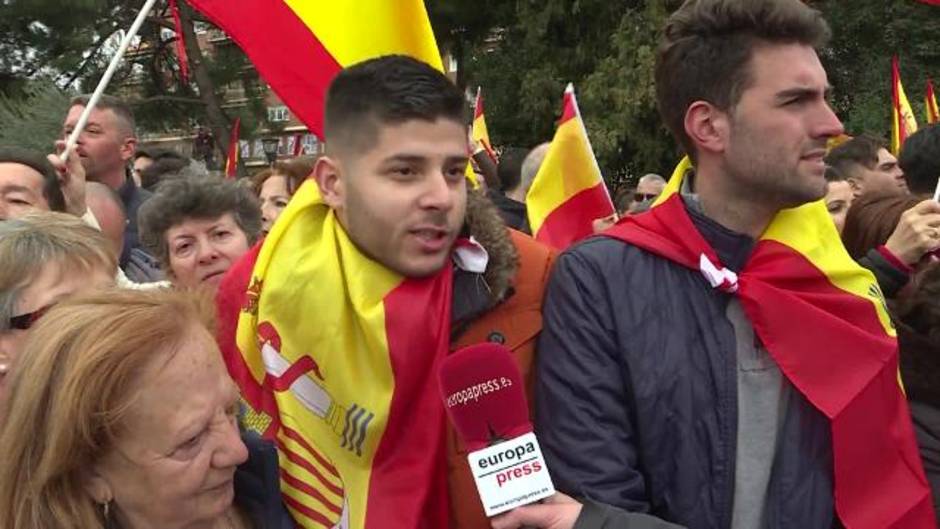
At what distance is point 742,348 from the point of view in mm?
2049

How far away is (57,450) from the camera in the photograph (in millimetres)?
1642

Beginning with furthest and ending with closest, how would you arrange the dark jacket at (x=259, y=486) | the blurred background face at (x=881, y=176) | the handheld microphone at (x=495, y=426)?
the blurred background face at (x=881, y=176), the dark jacket at (x=259, y=486), the handheld microphone at (x=495, y=426)

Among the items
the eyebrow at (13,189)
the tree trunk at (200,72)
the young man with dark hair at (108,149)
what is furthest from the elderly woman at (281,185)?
the tree trunk at (200,72)

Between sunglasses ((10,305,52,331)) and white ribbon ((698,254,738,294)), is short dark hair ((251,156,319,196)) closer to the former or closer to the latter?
sunglasses ((10,305,52,331))

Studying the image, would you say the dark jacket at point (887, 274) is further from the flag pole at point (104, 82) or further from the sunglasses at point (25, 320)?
the flag pole at point (104, 82)

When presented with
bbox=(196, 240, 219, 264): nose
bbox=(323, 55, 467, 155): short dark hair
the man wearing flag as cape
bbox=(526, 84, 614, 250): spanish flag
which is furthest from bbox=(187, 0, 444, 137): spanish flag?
bbox=(526, 84, 614, 250): spanish flag

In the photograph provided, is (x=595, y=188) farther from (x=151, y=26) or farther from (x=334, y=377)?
(x=151, y=26)

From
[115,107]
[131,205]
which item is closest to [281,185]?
[131,205]

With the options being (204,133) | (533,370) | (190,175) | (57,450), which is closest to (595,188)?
(190,175)

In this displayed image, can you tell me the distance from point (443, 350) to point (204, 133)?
18161mm

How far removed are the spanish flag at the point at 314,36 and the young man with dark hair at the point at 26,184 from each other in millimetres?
750

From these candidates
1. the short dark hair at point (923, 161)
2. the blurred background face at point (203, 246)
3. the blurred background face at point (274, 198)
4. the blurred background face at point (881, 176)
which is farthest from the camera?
the blurred background face at point (881, 176)

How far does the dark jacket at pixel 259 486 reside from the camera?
1929 mm

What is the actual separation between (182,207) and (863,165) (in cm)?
366
